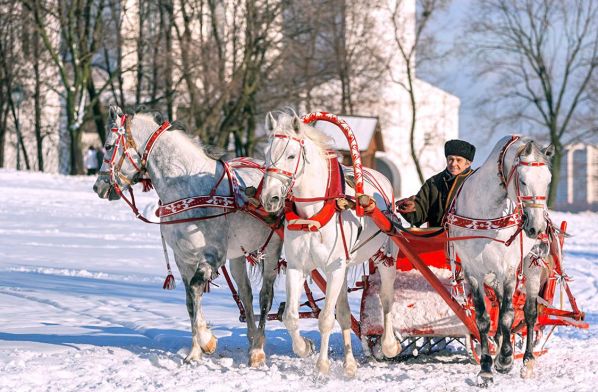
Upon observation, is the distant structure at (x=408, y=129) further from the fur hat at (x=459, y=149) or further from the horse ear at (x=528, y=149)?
the horse ear at (x=528, y=149)


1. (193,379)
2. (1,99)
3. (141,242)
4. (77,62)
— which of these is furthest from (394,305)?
(1,99)

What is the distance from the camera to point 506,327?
26.7 feet

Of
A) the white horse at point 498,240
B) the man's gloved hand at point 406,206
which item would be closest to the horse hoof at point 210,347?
the man's gloved hand at point 406,206

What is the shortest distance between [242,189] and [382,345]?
1.80m

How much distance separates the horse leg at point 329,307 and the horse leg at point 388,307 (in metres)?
0.83

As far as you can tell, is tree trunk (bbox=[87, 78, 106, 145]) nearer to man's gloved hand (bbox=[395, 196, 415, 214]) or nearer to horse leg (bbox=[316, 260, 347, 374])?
man's gloved hand (bbox=[395, 196, 415, 214])

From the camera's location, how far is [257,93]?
3997 centimetres

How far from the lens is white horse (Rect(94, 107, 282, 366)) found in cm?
869

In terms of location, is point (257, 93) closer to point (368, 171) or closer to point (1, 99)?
point (1, 99)

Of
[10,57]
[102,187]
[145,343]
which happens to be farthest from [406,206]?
[10,57]

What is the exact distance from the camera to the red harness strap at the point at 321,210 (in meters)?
8.02

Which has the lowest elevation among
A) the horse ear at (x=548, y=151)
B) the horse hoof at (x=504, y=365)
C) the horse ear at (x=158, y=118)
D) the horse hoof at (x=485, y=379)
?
the horse hoof at (x=485, y=379)

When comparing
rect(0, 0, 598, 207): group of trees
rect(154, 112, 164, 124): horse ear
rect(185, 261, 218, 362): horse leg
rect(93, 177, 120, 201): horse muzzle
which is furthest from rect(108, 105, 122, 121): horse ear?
rect(0, 0, 598, 207): group of trees

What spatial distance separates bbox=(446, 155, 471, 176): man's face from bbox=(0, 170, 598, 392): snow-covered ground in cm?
170
